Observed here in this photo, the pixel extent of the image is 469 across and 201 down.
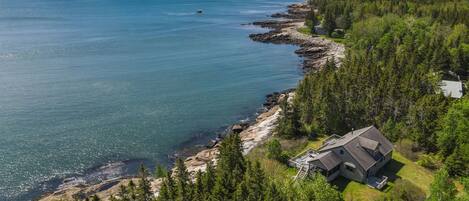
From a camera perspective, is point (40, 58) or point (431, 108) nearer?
point (431, 108)

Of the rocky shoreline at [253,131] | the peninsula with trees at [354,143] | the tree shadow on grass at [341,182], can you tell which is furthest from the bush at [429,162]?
the rocky shoreline at [253,131]

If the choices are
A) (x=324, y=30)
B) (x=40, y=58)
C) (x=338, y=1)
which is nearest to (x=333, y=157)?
(x=40, y=58)

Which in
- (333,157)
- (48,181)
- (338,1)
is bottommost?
(48,181)

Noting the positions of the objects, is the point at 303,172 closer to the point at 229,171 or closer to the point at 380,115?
the point at 229,171

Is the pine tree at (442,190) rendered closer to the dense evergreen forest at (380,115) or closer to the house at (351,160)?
the dense evergreen forest at (380,115)

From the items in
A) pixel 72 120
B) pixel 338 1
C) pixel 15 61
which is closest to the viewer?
pixel 72 120

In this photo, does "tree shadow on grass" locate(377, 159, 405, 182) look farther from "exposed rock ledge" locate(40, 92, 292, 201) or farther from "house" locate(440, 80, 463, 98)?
"house" locate(440, 80, 463, 98)

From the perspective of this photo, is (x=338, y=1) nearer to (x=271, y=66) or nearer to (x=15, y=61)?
(x=271, y=66)
